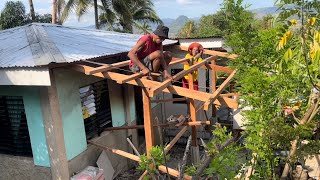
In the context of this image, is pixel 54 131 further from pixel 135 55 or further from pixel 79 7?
pixel 79 7

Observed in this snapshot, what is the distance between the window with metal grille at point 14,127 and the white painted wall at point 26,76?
1.02 metres

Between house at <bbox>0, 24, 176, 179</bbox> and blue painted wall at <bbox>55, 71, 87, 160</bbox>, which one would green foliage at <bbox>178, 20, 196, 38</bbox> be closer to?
house at <bbox>0, 24, 176, 179</bbox>

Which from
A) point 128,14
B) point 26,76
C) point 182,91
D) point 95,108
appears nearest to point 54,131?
point 26,76

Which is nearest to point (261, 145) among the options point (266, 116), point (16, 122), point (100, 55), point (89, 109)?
point (266, 116)

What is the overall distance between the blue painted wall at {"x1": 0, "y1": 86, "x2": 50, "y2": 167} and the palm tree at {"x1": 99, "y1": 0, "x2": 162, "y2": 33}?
21021 mm

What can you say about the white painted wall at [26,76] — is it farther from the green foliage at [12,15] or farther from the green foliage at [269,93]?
the green foliage at [12,15]

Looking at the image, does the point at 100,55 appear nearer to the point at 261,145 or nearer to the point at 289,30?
the point at 261,145

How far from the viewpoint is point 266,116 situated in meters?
3.64

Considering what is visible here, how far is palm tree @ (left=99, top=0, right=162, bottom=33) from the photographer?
26.3 m

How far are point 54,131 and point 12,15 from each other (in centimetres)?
2340

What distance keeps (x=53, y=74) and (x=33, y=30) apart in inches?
94.5

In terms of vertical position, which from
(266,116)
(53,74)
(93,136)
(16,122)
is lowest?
(93,136)

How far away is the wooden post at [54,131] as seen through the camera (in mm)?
5775

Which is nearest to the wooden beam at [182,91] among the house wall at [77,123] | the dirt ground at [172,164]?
the house wall at [77,123]
